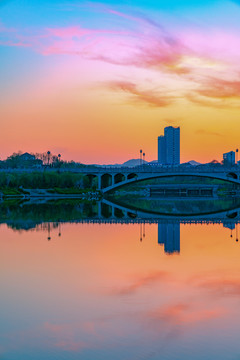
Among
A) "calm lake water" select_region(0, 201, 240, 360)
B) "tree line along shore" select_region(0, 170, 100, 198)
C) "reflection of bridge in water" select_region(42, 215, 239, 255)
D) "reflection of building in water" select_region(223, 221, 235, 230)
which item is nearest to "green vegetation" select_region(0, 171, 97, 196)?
"tree line along shore" select_region(0, 170, 100, 198)

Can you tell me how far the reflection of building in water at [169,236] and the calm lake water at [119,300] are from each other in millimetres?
233

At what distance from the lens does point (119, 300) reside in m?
16.0

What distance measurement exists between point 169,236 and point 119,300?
18848 millimetres

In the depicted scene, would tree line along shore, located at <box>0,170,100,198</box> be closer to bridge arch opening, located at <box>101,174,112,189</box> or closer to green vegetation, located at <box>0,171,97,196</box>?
green vegetation, located at <box>0,171,97,196</box>

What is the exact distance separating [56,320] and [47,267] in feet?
25.6

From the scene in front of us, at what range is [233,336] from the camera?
1262cm

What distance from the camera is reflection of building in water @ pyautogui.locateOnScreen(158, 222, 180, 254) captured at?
28072 millimetres

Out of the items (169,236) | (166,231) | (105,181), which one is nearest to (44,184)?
(105,181)

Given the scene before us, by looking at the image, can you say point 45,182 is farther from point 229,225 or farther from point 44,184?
point 229,225

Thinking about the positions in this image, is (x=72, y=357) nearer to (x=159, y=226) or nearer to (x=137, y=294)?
(x=137, y=294)

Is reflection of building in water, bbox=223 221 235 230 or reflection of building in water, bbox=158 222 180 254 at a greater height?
reflection of building in water, bbox=223 221 235 230

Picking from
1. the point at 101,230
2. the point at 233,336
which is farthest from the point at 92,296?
the point at 101,230

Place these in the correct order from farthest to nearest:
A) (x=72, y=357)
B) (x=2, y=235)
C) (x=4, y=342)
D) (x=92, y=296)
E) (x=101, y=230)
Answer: (x=101, y=230) < (x=2, y=235) < (x=92, y=296) < (x=4, y=342) < (x=72, y=357)

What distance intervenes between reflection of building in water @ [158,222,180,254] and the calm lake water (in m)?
0.23
